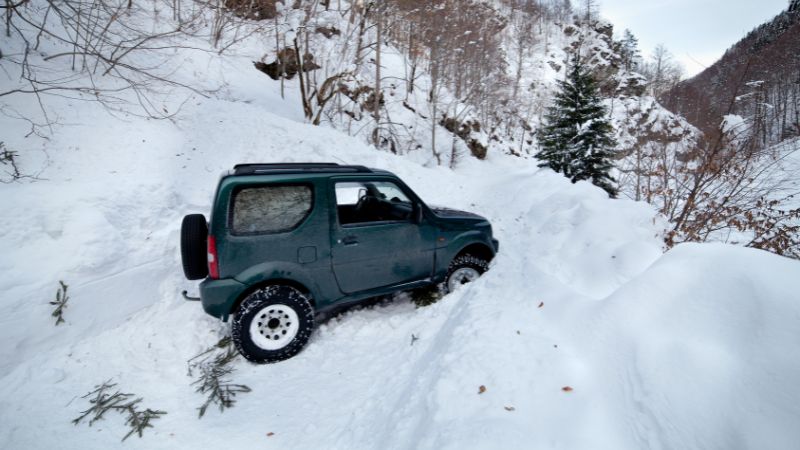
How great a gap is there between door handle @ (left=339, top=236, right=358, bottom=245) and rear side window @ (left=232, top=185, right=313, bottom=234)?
0.46 metres

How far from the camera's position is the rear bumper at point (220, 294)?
3.20m

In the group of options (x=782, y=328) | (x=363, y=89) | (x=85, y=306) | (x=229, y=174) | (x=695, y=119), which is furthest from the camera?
(x=363, y=89)

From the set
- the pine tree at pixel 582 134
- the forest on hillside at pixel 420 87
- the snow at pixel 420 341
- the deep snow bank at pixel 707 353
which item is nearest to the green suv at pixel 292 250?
the snow at pixel 420 341

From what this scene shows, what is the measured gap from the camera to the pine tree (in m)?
11.8

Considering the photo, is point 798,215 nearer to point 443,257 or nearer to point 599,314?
point 599,314

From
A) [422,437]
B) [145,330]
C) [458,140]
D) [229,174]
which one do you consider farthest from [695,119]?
[458,140]

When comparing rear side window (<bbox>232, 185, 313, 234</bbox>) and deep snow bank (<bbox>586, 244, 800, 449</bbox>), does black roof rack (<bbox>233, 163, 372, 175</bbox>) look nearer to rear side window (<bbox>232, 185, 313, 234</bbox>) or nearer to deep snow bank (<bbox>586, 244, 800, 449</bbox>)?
rear side window (<bbox>232, 185, 313, 234</bbox>)

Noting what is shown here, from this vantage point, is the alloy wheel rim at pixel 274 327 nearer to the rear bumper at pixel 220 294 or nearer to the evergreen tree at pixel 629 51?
the rear bumper at pixel 220 294

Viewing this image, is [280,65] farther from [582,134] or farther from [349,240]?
[349,240]

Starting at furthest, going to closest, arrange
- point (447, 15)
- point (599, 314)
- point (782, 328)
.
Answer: point (447, 15) → point (599, 314) → point (782, 328)

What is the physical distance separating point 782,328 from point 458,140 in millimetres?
20473

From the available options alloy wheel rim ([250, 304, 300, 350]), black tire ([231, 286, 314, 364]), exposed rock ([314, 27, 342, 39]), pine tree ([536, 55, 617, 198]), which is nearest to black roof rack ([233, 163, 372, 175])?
black tire ([231, 286, 314, 364])

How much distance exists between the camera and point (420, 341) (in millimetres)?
3457

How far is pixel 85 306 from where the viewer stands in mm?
3766
